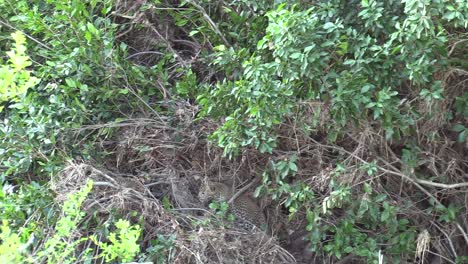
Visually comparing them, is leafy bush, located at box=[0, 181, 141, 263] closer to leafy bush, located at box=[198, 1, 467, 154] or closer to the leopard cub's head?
leafy bush, located at box=[198, 1, 467, 154]

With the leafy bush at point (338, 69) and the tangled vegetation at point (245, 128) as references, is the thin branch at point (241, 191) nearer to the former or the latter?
the tangled vegetation at point (245, 128)

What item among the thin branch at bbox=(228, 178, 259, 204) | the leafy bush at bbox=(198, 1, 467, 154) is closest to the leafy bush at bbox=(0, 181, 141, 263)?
the leafy bush at bbox=(198, 1, 467, 154)

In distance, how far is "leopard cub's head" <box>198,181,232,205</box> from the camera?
4.11m

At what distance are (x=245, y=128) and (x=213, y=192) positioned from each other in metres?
A: 0.82

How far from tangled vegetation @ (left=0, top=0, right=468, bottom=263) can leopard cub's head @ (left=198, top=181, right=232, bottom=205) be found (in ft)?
0.18

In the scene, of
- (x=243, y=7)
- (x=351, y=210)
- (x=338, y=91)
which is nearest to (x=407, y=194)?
(x=351, y=210)

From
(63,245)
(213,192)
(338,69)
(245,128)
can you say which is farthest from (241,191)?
(63,245)

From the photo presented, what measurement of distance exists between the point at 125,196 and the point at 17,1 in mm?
1563

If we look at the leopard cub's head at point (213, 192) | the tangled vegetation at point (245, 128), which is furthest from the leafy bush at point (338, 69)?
the leopard cub's head at point (213, 192)

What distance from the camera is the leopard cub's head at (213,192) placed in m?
4.11

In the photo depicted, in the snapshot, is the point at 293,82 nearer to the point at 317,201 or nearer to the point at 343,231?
the point at 317,201

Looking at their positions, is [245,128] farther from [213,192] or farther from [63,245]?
[63,245]

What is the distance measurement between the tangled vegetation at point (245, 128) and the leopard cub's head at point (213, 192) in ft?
0.18

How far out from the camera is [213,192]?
413 centimetres
